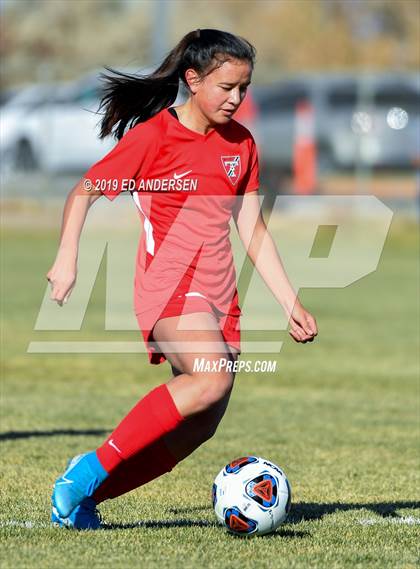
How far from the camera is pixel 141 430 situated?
4.94 meters

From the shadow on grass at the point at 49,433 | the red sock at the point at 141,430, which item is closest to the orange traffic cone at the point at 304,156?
the shadow on grass at the point at 49,433

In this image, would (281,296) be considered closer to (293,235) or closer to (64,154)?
(293,235)

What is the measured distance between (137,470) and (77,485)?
0.27 metres

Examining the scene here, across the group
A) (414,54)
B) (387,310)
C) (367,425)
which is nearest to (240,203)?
(367,425)

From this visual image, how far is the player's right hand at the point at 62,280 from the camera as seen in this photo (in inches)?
180

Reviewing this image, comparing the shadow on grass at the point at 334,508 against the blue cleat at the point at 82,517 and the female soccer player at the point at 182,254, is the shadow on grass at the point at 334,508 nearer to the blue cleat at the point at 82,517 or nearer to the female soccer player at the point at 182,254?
the female soccer player at the point at 182,254

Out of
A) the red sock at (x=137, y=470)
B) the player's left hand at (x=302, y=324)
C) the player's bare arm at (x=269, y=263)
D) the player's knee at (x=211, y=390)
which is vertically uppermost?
the player's bare arm at (x=269, y=263)

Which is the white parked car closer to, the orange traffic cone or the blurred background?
the blurred background

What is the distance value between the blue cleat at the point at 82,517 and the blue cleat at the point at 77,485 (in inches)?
0.8

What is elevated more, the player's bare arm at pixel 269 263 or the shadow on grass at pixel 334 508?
the player's bare arm at pixel 269 263

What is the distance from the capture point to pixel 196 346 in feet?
15.9

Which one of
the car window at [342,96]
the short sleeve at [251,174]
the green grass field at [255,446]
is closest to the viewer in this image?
the green grass field at [255,446]

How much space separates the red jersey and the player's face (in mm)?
165

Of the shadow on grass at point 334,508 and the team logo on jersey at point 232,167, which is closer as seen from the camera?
the team logo on jersey at point 232,167
